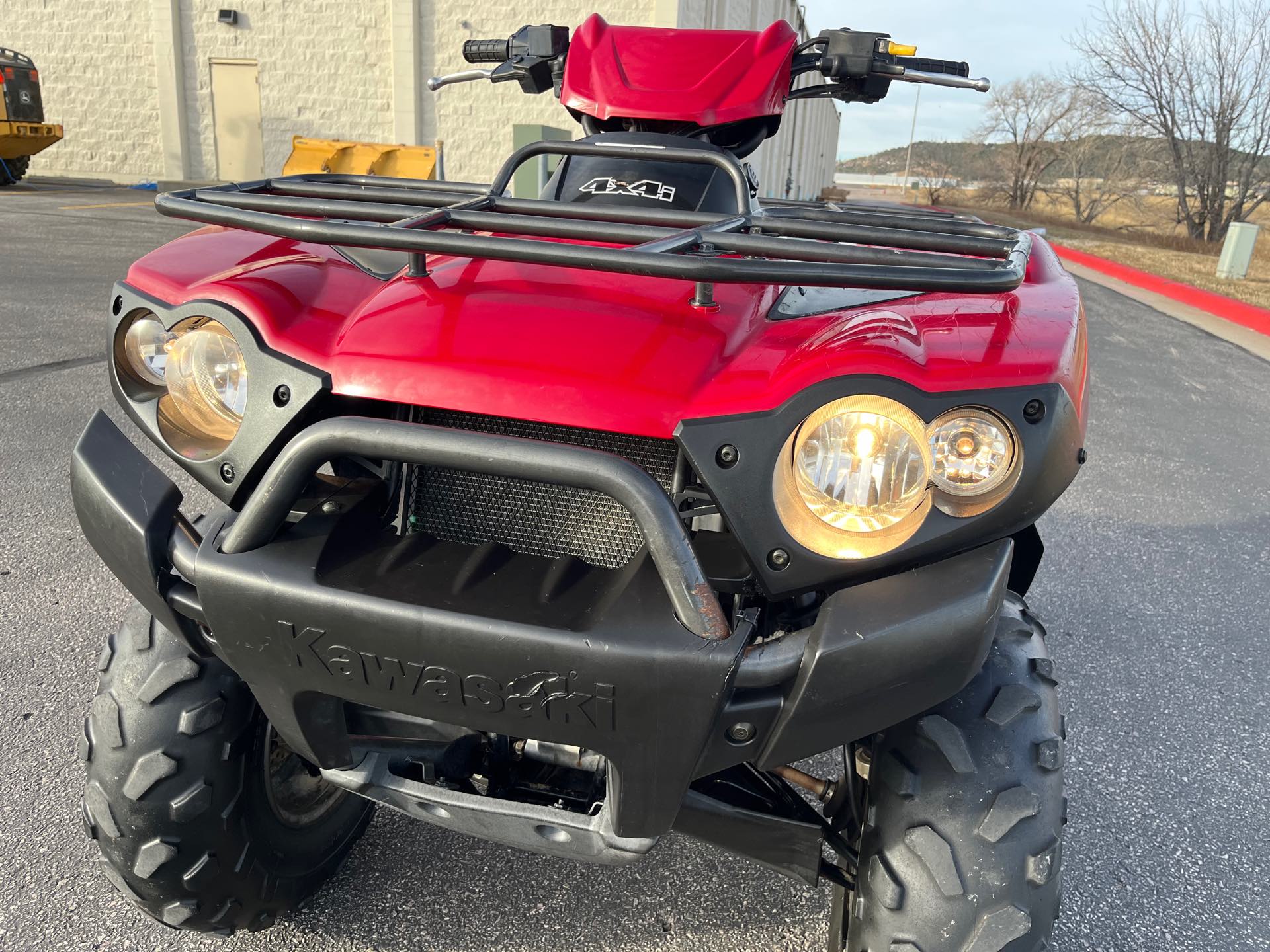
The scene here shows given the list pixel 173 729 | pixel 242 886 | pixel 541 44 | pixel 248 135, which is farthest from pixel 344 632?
pixel 248 135

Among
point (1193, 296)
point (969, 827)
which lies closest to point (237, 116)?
point (1193, 296)

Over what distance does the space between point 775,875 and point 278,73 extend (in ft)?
71.3

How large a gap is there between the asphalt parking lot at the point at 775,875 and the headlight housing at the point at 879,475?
1.03m

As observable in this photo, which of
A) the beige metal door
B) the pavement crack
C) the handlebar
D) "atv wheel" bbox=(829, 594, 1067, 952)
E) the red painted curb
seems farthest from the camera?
the beige metal door

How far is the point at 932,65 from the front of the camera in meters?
2.69

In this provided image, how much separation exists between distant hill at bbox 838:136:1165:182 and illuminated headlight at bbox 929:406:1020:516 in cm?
2363

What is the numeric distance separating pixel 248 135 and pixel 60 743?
69.3ft

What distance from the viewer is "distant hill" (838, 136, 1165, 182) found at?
74.0 ft

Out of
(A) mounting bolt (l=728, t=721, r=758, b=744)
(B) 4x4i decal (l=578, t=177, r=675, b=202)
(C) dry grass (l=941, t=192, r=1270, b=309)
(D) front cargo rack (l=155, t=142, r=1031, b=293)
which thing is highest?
(B) 4x4i decal (l=578, t=177, r=675, b=202)

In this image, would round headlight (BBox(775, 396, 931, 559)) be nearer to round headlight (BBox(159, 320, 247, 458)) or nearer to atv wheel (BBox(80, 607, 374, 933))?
round headlight (BBox(159, 320, 247, 458))

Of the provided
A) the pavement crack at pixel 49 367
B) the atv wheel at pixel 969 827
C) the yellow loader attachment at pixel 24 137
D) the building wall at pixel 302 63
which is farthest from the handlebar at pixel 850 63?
the building wall at pixel 302 63

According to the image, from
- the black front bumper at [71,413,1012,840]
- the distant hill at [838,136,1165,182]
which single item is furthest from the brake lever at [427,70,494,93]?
the distant hill at [838,136,1165,182]

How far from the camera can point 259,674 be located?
1383 mm

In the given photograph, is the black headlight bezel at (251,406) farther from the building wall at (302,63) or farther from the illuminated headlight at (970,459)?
the building wall at (302,63)
